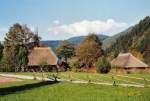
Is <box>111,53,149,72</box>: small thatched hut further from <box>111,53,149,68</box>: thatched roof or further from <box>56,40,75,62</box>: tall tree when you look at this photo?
<box>56,40,75,62</box>: tall tree

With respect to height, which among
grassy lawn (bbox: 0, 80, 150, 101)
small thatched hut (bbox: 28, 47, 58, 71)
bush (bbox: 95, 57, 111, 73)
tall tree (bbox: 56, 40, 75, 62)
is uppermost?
tall tree (bbox: 56, 40, 75, 62)

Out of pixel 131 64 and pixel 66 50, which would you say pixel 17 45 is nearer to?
pixel 131 64

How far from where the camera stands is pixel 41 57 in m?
102

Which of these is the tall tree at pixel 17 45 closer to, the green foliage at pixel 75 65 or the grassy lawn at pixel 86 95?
the green foliage at pixel 75 65

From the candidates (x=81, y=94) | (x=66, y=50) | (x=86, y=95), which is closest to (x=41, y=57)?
(x=66, y=50)

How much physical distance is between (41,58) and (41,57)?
110cm

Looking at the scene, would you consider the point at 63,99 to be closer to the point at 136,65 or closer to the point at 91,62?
the point at 136,65

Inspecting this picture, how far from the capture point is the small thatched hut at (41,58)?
99.0 meters

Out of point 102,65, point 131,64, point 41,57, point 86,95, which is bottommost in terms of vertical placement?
point 86,95

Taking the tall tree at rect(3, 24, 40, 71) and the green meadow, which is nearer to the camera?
the green meadow

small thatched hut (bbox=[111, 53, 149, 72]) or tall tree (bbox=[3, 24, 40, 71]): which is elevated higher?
tall tree (bbox=[3, 24, 40, 71])

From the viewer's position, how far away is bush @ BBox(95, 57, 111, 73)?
234ft

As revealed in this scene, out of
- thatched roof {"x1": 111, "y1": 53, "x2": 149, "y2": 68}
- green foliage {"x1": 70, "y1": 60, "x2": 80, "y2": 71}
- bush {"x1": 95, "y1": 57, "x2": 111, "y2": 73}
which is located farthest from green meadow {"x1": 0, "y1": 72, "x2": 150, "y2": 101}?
green foliage {"x1": 70, "y1": 60, "x2": 80, "y2": 71}

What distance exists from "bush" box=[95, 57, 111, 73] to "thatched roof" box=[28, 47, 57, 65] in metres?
27.2
